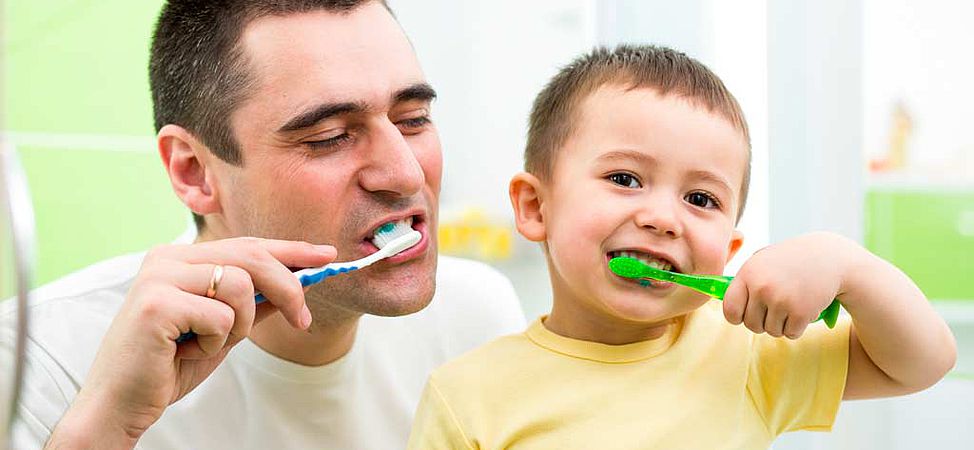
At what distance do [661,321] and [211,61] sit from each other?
2.11ft

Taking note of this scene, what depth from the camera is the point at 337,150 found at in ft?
3.94

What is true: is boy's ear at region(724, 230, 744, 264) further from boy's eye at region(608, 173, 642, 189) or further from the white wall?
the white wall

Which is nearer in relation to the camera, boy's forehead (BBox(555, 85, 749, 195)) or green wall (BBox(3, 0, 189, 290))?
boy's forehead (BBox(555, 85, 749, 195))

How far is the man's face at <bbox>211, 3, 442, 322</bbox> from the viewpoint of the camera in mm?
1184

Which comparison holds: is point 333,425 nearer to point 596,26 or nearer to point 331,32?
point 331,32

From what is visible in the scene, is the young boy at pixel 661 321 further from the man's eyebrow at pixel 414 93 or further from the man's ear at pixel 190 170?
the man's ear at pixel 190 170

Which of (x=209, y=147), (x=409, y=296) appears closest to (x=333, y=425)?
(x=409, y=296)

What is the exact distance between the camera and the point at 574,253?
102cm

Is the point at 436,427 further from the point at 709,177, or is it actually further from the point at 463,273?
Result: the point at 463,273

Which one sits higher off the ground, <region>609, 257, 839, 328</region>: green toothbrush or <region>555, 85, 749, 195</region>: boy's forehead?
<region>555, 85, 749, 195</region>: boy's forehead

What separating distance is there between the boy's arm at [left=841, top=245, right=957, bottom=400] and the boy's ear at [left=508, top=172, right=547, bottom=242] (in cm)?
32

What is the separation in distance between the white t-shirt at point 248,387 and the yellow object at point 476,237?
1436 millimetres

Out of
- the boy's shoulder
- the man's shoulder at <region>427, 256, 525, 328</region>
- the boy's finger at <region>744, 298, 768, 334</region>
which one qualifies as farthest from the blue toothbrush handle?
the man's shoulder at <region>427, 256, 525, 328</region>

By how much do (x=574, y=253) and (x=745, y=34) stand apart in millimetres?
751
